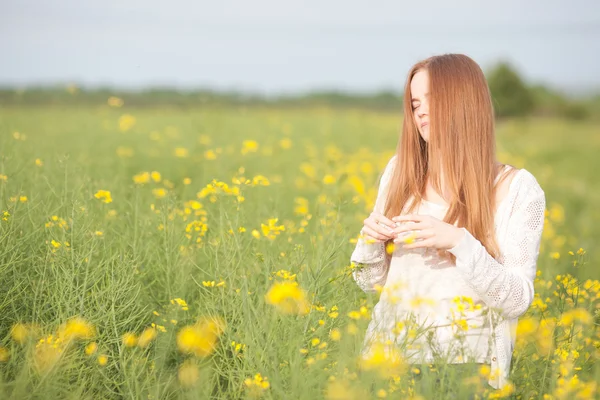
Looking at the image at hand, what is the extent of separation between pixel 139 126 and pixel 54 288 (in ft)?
25.8

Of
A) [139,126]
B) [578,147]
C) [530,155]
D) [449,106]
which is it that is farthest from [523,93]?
[449,106]

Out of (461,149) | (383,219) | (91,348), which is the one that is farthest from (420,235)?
(91,348)

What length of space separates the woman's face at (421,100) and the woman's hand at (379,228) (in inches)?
16.4

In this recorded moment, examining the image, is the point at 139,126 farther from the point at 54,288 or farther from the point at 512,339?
the point at 512,339

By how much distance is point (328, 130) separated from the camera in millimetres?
11156

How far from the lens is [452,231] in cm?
209

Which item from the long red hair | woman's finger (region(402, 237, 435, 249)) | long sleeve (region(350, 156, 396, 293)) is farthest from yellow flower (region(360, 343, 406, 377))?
the long red hair

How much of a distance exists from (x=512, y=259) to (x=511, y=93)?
1161 inches

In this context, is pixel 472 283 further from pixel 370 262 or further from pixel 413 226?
pixel 370 262

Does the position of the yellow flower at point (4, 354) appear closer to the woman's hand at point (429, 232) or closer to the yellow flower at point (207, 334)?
the yellow flower at point (207, 334)

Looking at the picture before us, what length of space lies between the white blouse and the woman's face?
276 mm

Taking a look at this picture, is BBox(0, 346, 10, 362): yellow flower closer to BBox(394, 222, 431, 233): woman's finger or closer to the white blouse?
the white blouse

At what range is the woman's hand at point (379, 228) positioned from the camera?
7.10ft

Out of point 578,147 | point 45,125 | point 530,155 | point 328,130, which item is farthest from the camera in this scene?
point 578,147
